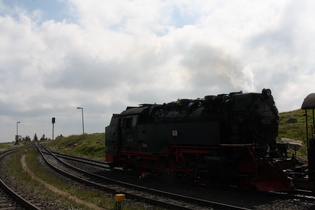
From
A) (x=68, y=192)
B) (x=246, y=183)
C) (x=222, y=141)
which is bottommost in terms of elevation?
(x=68, y=192)

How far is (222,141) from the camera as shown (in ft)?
35.0

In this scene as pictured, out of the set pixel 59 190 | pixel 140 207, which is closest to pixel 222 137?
pixel 140 207

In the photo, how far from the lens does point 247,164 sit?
1001 centimetres

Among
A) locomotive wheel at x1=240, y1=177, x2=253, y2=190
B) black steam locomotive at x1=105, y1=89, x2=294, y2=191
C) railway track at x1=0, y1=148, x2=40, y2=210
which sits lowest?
railway track at x1=0, y1=148, x2=40, y2=210

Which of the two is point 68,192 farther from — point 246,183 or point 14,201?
point 246,183

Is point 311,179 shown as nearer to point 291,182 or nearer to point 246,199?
point 291,182

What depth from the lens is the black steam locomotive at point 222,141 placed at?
9.84 metres

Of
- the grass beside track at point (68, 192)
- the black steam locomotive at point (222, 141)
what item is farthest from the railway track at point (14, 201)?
the black steam locomotive at point (222, 141)

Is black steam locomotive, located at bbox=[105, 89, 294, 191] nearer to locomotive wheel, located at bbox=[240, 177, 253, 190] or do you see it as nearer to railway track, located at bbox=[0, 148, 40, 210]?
locomotive wheel, located at bbox=[240, 177, 253, 190]

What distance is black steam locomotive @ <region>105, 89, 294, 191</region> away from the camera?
9.84 metres

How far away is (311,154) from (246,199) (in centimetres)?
224

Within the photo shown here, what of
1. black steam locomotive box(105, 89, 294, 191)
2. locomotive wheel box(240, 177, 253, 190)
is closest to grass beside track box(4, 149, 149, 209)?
black steam locomotive box(105, 89, 294, 191)

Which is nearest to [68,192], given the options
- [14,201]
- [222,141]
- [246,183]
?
[14,201]

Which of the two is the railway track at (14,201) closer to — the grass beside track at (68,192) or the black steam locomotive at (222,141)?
the grass beside track at (68,192)
